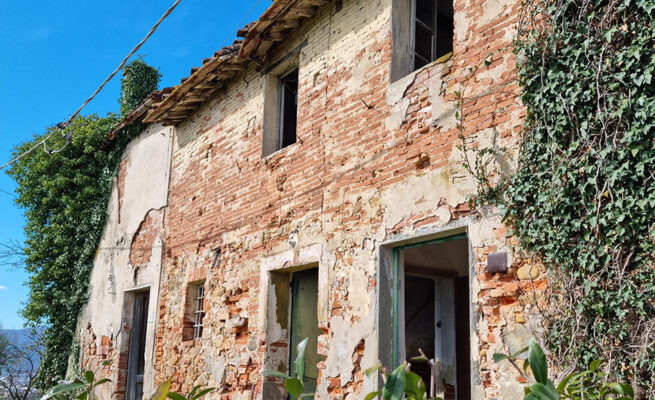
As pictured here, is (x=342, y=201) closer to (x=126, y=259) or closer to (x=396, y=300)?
(x=396, y=300)

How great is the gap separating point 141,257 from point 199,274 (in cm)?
218

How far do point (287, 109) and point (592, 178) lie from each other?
4.69 m

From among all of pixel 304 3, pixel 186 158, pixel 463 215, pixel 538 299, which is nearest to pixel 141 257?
pixel 186 158

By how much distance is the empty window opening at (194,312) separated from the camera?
8234 mm

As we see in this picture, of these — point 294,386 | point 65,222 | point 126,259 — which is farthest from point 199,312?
point 294,386

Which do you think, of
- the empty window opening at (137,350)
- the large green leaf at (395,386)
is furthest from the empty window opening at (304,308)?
the large green leaf at (395,386)

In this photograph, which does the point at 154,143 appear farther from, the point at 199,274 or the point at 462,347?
the point at 462,347

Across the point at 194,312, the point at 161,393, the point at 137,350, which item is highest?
the point at 194,312

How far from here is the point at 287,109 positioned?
768 cm

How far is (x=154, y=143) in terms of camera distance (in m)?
10.2

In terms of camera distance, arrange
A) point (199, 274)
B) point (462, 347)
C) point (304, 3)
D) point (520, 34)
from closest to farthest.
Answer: point (520, 34), point (304, 3), point (462, 347), point (199, 274)

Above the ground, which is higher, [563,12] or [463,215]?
[563,12]

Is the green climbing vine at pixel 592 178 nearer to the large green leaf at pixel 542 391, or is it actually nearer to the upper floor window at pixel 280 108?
the large green leaf at pixel 542 391

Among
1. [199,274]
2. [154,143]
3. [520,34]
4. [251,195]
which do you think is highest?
[154,143]
